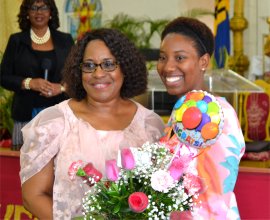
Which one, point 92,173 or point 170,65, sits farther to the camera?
point 170,65

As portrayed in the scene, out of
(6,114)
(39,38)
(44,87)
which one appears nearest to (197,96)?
(44,87)

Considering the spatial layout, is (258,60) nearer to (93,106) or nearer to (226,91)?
(226,91)

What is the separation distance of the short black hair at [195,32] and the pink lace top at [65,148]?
45 cm

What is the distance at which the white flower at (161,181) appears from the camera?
186 cm

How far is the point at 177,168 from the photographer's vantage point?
1925mm

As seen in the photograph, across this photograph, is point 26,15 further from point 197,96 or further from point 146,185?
point 146,185

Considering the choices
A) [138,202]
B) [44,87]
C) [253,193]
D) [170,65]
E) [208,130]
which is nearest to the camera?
[138,202]

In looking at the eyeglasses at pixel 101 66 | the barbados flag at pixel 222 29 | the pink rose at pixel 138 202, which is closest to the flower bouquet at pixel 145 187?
the pink rose at pixel 138 202

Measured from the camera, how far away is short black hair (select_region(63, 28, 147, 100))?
2.40m

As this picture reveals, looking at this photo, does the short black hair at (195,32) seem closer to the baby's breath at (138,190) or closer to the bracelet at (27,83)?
the baby's breath at (138,190)

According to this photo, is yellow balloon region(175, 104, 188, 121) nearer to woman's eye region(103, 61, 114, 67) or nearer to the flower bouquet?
the flower bouquet

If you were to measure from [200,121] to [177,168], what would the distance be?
22 cm

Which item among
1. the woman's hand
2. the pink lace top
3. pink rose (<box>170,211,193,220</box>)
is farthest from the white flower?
the woman's hand

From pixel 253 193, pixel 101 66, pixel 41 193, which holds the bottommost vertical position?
pixel 253 193
